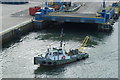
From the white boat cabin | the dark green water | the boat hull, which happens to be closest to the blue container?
the dark green water

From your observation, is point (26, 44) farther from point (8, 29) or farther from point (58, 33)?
point (58, 33)

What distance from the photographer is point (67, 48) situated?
174 feet

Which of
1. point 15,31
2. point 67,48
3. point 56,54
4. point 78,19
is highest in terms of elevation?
point 78,19

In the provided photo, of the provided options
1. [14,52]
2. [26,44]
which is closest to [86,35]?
[26,44]

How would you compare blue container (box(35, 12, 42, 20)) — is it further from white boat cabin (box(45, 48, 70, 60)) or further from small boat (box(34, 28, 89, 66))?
white boat cabin (box(45, 48, 70, 60))

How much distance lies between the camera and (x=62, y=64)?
44438mm

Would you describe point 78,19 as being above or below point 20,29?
above

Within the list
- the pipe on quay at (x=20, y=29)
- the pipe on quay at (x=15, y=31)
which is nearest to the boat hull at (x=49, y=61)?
the pipe on quay at (x=20, y=29)

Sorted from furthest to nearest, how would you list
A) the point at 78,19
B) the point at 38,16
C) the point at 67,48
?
the point at 38,16
the point at 78,19
the point at 67,48

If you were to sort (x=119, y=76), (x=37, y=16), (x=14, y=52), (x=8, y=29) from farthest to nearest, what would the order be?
(x=37, y=16) → (x=8, y=29) → (x=14, y=52) → (x=119, y=76)

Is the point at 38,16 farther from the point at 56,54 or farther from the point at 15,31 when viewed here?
the point at 56,54

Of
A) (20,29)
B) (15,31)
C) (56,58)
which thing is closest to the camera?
(56,58)

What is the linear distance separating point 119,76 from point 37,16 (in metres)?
36.5

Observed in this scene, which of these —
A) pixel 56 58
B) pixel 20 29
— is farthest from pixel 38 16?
pixel 56 58
